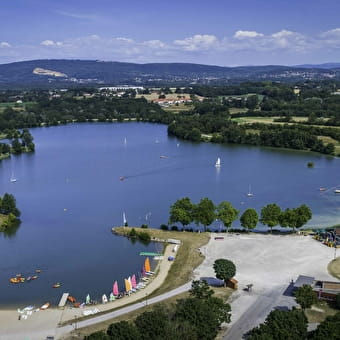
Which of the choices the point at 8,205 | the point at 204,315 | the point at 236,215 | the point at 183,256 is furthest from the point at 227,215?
the point at 8,205

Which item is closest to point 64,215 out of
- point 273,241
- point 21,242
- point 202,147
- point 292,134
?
point 21,242

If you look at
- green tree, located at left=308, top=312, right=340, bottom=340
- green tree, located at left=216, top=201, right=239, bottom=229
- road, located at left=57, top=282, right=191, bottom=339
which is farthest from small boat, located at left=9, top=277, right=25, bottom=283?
green tree, located at left=308, top=312, right=340, bottom=340

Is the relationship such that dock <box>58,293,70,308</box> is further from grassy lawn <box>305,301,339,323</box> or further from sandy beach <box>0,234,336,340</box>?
grassy lawn <box>305,301,339,323</box>

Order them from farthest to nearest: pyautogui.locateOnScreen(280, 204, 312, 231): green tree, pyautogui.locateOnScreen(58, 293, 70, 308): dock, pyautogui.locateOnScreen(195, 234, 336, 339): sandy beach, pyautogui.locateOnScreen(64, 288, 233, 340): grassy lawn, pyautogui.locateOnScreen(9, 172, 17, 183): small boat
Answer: pyautogui.locateOnScreen(9, 172, 17, 183): small boat, pyautogui.locateOnScreen(280, 204, 312, 231): green tree, pyautogui.locateOnScreen(58, 293, 70, 308): dock, pyautogui.locateOnScreen(195, 234, 336, 339): sandy beach, pyautogui.locateOnScreen(64, 288, 233, 340): grassy lawn

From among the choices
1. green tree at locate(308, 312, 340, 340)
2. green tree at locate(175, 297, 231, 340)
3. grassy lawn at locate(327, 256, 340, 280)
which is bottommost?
grassy lawn at locate(327, 256, 340, 280)

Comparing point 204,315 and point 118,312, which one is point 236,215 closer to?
point 118,312

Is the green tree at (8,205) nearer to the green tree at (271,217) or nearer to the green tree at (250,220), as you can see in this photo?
the green tree at (250,220)

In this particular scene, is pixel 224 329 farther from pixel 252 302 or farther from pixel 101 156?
pixel 101 156
